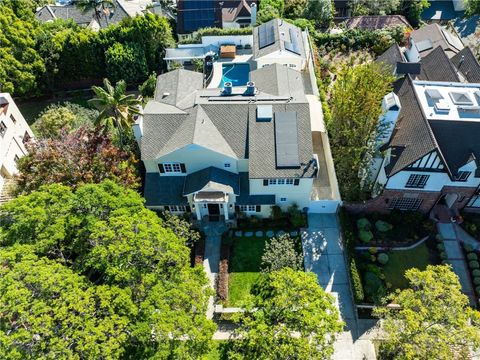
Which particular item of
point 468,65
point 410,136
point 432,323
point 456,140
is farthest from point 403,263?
point 468,65

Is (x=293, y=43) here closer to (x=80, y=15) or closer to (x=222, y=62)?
(x=222, y=62)

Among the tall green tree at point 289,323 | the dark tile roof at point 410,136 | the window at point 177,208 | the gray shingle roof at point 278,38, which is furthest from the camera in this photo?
the gray shingle roof at point 278,38

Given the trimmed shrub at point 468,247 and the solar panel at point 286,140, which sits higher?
the solar panel at point 286,140

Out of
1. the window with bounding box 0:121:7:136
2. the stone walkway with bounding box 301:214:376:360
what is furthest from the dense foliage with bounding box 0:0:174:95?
the stone walkway with bounding box 301:214:376:360

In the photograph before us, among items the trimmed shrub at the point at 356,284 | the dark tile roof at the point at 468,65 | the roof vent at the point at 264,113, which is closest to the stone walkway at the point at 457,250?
the trimmed shrub at the point at 356,284

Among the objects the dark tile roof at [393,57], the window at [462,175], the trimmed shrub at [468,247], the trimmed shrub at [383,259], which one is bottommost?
the trimmed shrub at [383,259]

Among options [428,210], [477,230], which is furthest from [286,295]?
[477,230]

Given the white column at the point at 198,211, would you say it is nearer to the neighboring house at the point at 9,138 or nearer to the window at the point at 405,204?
the window at the point at 405,204
